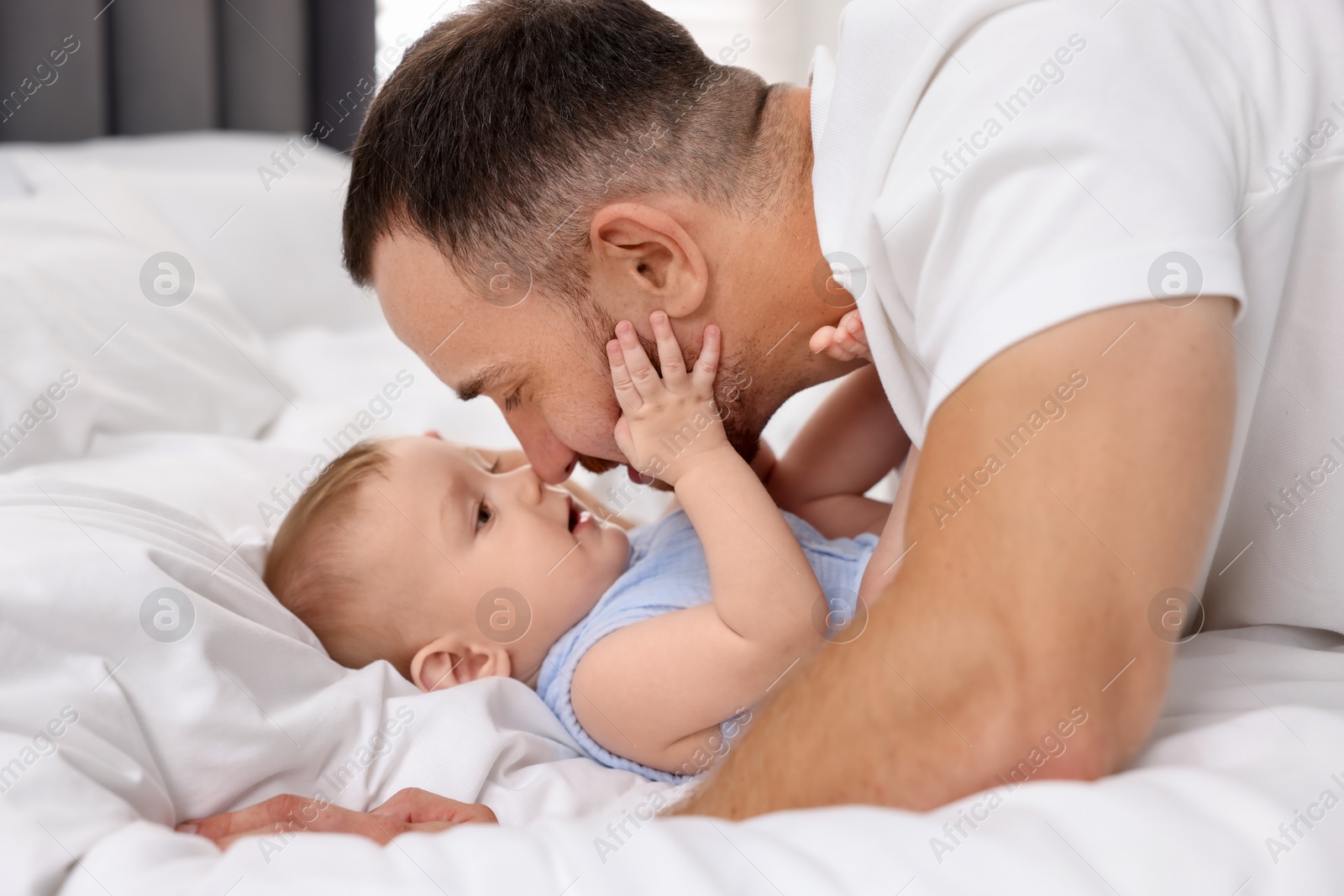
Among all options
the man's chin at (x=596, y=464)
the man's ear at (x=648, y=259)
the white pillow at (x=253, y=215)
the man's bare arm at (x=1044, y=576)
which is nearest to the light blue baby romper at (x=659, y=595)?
the man's chin at (x=596, y=464)

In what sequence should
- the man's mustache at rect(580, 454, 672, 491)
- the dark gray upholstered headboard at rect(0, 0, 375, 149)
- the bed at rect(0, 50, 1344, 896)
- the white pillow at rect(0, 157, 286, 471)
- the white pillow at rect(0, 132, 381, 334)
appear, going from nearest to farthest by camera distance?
the bed at rect(0, 50, 1344, 896) < the man's mustache at rect(580, 454, 672, 491) < the white pillow at rect(0, 157, 286, 471) < the white pillow at rect(0, 132, 381, 334) < the dark gray upholstered headboard at rect(0, 0, 375, 149)

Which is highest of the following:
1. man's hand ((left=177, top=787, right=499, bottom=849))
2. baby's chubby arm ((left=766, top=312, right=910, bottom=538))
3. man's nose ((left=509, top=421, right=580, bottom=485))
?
man's nose ((left=509, top=421, right=580, bottom=485))

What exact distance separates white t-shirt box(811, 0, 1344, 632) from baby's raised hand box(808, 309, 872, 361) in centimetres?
10

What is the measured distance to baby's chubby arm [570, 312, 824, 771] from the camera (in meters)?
1.04

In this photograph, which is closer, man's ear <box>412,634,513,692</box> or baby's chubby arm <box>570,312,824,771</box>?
baby's chubby arm <box>570,312,824,771</box>

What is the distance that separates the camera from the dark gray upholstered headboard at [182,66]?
238cm

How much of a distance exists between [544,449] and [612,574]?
205 mm

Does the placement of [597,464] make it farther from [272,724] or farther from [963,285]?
[963,285]

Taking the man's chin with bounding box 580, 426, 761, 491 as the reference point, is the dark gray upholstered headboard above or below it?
above

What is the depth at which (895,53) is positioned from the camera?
36.7 inches

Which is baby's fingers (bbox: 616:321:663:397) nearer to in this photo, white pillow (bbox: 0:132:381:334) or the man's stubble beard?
the man's stubble beard

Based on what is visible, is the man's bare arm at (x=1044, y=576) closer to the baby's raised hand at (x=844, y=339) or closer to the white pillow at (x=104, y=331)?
the baby's raised hand at (x=844, y=339)

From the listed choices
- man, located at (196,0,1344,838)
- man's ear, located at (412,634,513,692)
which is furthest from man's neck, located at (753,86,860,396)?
man's ear, located at (412,634,513,692)

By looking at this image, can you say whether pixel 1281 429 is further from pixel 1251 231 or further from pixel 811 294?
pixel 811 294
